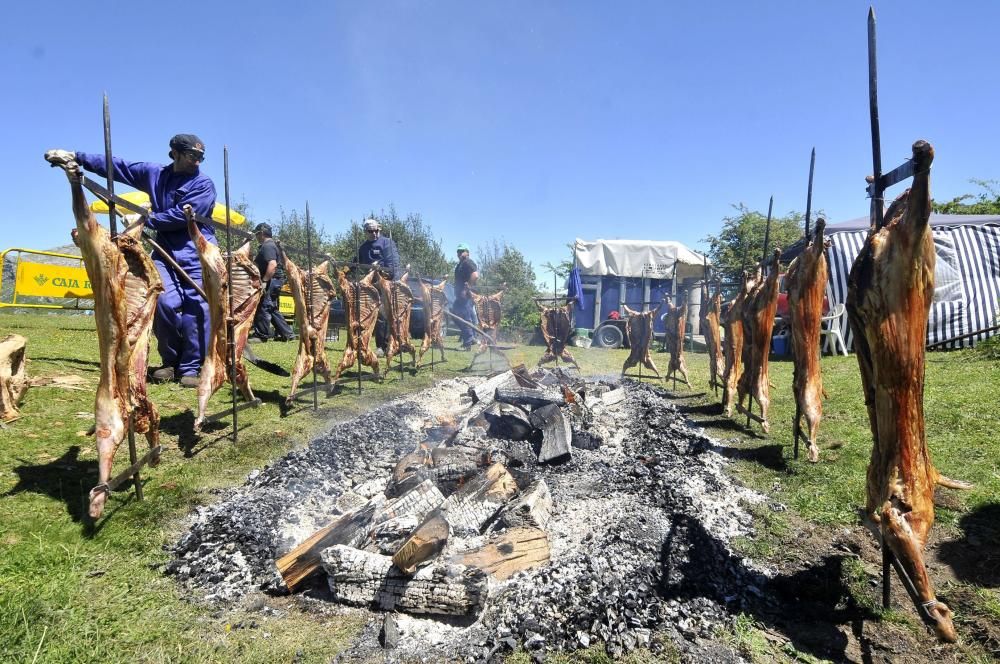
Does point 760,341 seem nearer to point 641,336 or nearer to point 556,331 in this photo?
point 641,336

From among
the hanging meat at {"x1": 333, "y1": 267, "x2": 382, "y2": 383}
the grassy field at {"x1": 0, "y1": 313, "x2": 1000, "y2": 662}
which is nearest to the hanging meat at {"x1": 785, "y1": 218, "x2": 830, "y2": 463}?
the grassy field at {"x1": 0, "y1": 313, "x2": 1000, "y2": 662}

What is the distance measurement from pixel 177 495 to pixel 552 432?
3.35 metres

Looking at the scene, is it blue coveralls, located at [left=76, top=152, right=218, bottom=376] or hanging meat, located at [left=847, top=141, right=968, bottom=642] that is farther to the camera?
blue coveralls, located at [left=76, top=152, right=218, bottom=376]

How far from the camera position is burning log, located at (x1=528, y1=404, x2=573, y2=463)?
4996 millimetres

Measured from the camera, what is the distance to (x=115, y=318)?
3420 mm

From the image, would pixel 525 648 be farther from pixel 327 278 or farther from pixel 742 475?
pixel 327 278

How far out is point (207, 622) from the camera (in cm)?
253

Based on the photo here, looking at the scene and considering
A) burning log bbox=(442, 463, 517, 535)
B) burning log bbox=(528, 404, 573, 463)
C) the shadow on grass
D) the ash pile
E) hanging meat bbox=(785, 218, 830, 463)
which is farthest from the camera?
burning log bbox=(528, 404, 573, 463)

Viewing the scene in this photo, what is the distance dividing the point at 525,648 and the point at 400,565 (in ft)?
2.61

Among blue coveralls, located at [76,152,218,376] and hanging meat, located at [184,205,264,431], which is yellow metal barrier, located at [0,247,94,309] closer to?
blue coveralls, located at [76,152,218,376]

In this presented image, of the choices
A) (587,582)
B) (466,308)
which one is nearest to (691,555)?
(587,582)

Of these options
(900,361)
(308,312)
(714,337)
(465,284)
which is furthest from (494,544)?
(465,284)

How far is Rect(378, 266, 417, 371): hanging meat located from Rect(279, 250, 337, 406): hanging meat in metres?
1.78

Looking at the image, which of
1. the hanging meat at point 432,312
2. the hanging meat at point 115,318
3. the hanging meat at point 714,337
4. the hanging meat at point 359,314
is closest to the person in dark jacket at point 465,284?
the hanging meat at point 432,312
